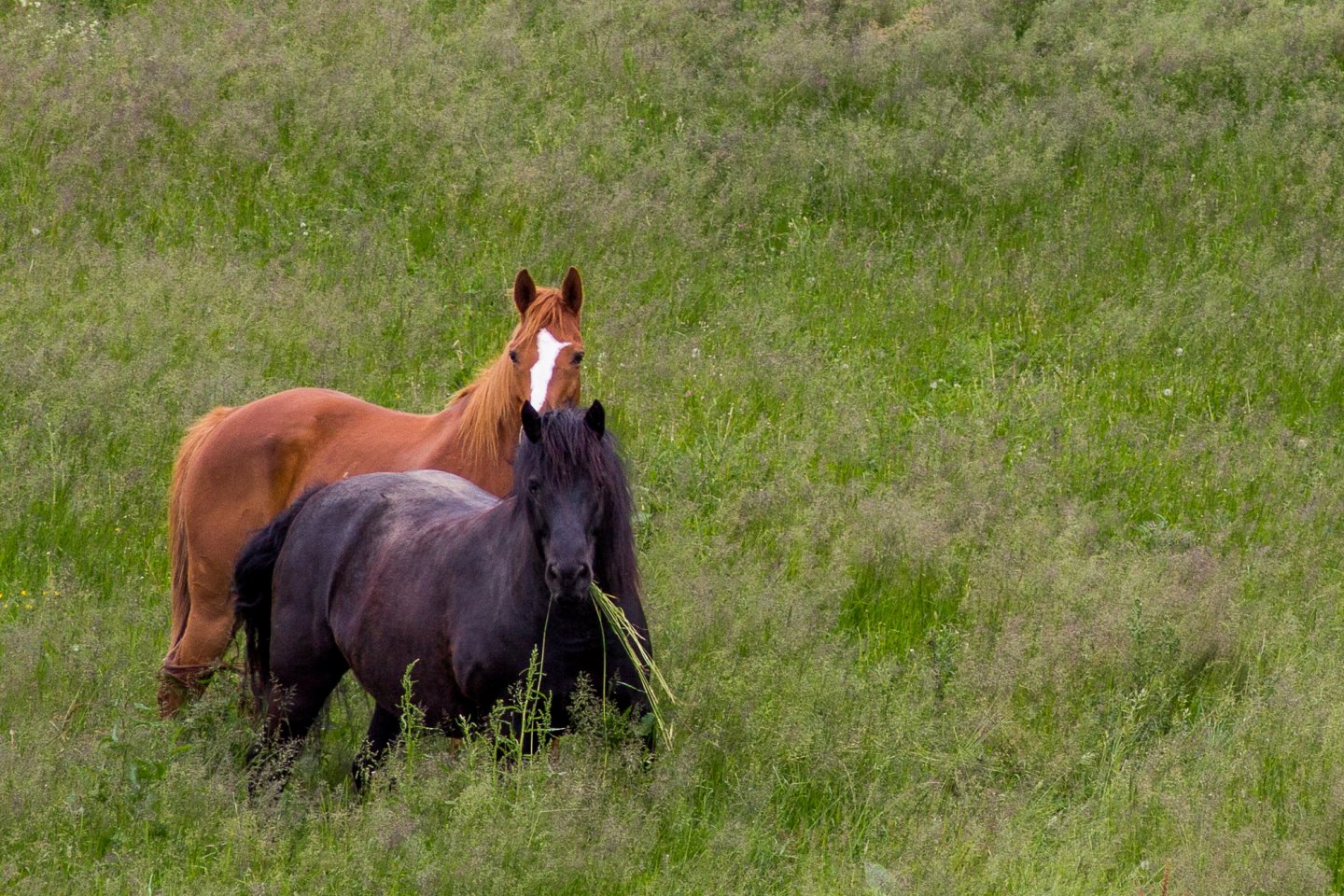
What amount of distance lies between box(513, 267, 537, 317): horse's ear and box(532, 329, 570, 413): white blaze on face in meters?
0.42

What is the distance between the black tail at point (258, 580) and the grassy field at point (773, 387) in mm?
270

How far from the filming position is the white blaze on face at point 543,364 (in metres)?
6.36

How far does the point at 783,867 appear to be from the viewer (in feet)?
15.2

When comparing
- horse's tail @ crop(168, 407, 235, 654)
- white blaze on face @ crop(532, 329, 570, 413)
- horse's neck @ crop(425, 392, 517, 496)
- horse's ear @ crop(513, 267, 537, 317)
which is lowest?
horse's tail @ crop(168, 407, 235, 654)

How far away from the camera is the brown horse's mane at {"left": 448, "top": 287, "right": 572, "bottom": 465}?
6.60 meters

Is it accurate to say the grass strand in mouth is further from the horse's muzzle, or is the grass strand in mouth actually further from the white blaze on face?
the white blaze on face

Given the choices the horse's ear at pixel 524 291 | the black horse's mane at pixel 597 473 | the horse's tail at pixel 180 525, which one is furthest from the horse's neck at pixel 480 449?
the black horse's mane at pixel 597 473

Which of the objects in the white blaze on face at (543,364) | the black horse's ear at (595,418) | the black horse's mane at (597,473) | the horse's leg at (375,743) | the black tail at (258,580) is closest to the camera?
the black horse's mane at (597,473)

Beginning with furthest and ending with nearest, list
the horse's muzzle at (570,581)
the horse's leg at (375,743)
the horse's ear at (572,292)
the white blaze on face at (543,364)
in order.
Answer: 1. the horse's ear at (572,292)
2. the white blaze on face at (543,364)
3. the horse's leg at (375,743)
4. the horse's muzzle at (570,581)

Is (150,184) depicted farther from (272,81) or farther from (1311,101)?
(1311,101)

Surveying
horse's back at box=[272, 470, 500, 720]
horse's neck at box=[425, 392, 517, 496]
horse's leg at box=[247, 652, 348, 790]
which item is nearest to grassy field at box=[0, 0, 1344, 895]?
horse's leg at box=[247, 652, 348, 790]

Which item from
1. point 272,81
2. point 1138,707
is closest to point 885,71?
point 272,81

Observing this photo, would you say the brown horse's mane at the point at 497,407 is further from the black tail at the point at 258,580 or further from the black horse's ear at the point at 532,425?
the black horse's ear at the point at 532,425

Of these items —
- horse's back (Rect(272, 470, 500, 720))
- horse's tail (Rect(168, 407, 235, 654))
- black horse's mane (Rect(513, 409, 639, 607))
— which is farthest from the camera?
horse's tail (Rect(168, 407, 235, 654))
